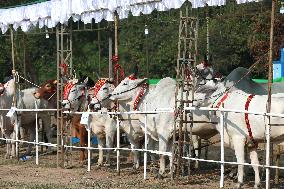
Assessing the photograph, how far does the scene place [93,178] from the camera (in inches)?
582

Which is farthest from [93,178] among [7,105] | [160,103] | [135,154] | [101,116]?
[7,105]

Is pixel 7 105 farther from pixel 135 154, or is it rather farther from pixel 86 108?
pixel 135 154

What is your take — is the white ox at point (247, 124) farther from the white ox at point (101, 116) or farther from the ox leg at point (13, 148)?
the ox leg at point (13, 148)

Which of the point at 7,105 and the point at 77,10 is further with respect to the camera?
Result: the point at 7,105

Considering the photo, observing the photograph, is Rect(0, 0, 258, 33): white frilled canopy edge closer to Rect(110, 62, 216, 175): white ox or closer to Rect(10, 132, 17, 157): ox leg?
Rect(110, 62, 216, 175): white ox

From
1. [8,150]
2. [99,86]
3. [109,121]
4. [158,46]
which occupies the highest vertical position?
[158,46]

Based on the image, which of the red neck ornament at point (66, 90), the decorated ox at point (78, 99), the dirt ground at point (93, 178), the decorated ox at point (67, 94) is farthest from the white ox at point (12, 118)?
the red neck ornament at point (66, 90)

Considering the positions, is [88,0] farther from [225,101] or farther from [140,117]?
[225,101]

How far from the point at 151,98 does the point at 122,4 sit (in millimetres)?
2146

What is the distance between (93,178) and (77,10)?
14.2 feet

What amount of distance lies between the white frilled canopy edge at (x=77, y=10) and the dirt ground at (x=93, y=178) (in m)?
3.37

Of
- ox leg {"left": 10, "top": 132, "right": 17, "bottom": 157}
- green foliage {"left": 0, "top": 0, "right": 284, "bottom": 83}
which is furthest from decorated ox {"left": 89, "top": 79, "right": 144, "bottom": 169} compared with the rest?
green foliage {"left": 0, "top": 0, "right": 284, "bottom": 83}

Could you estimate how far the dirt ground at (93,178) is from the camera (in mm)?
13438

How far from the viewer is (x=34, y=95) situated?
802 inches
